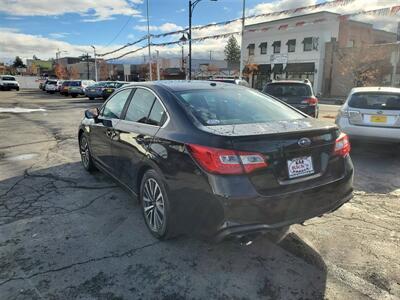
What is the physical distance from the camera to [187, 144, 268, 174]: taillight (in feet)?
9.29

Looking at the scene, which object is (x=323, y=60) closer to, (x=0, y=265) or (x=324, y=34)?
(x=324, y=34)

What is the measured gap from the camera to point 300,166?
10.1ft

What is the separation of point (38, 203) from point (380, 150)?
712 centimetres

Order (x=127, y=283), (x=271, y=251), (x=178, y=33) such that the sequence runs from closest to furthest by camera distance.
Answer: (x=127, y=283), (x=271, y=251), (x=178, y=33)

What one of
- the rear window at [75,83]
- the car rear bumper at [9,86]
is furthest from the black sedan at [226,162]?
the car rear bumper at [9,86]

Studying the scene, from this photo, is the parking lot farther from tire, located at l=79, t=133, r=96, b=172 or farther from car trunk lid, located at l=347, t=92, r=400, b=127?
car trunk lid, located at l=347, t=92, r=400, b=127

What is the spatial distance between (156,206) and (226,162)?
1158 millimetres

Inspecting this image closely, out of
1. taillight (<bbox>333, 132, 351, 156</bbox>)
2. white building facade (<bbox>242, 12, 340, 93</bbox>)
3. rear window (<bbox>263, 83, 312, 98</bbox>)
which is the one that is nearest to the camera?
taillight (<bbox>333, 132, 351, 156</bbox>)

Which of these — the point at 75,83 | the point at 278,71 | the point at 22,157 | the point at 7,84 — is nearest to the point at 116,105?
the point at 22,157

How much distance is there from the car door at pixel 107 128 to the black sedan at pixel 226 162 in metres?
0.47

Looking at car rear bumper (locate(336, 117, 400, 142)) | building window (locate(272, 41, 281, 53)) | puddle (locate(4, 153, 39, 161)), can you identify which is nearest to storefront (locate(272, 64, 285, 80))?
building window (locate(272, 41, 281, 53))

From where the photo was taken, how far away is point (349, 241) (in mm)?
3697

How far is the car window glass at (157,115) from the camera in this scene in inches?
143

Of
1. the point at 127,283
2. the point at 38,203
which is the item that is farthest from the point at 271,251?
the point at 38,203
